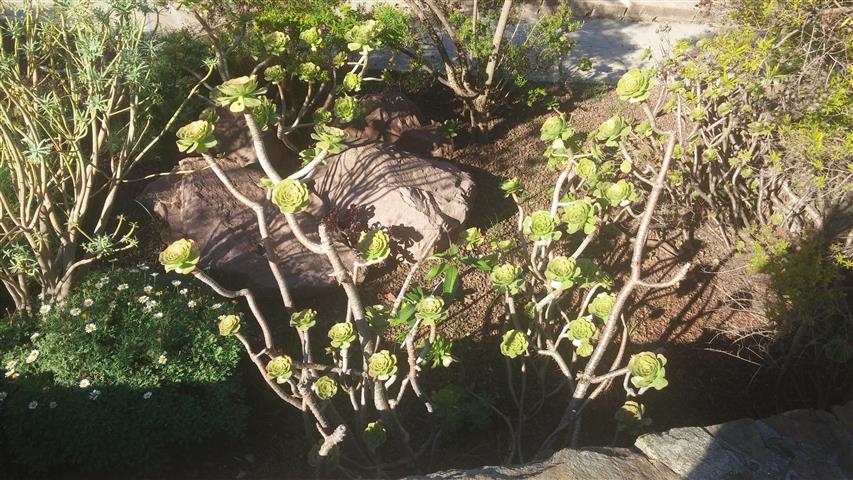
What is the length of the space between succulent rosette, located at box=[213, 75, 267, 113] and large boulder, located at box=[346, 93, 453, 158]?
2.94 meters

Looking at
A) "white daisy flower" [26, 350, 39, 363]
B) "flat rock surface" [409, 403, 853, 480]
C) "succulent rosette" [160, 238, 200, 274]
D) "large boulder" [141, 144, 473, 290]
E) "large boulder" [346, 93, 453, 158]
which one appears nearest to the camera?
"succulent rosette" [160, 238, 200, 274]

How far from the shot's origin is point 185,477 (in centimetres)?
294

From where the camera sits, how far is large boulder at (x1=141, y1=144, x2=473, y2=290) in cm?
383

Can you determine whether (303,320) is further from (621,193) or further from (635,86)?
(635,86)

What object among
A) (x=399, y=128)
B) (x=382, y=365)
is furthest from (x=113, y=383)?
(x=399, y=128)

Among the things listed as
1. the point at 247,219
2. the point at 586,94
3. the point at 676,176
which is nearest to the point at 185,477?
the point at 247,219

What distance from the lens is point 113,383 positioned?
112 inches

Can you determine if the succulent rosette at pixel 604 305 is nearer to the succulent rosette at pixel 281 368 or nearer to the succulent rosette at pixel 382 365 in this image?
the succulent rosette at pixel 382 365

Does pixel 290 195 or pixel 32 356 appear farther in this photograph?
pixel 32 356

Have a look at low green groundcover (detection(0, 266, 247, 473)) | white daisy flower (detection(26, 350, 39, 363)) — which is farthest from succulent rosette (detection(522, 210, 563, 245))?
white daisy flower (detection(26, 350, 39, 363))

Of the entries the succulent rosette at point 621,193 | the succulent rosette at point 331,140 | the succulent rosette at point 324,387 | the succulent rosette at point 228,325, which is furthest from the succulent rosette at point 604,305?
the succulent rosette at point 228,325

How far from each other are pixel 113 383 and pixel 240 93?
1.81 metres

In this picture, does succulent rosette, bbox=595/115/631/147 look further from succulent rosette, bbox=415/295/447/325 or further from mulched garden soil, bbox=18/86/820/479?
mulched garden soil, bbox=18/86/820/479

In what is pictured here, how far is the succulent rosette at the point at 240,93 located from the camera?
5.93 ft
